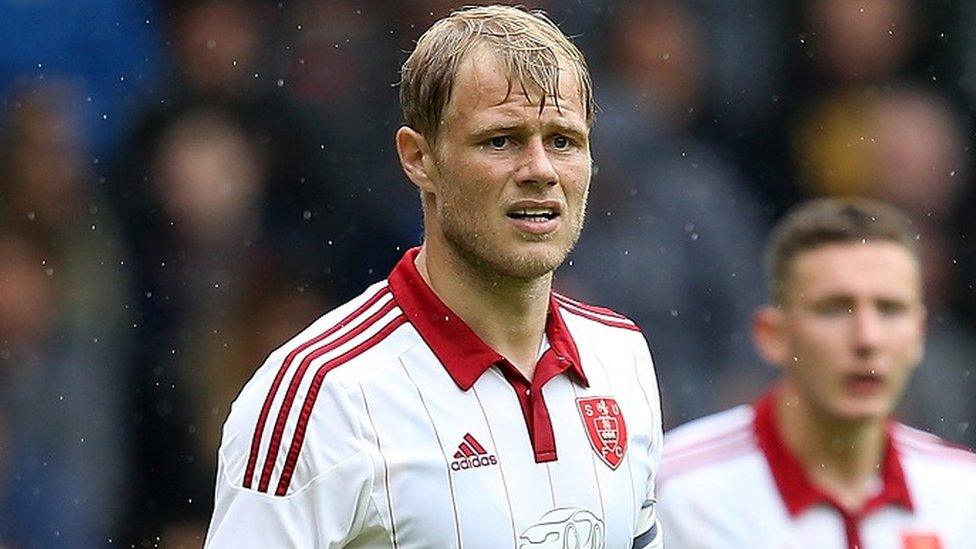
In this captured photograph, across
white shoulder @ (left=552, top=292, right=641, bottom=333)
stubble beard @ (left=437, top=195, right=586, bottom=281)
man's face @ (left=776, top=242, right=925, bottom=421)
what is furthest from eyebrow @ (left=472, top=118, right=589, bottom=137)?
man's face @ (left=776, top=242, right=925, bottom=421)

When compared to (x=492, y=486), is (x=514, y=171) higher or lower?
higher

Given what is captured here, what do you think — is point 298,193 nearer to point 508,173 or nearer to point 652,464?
point 652,464

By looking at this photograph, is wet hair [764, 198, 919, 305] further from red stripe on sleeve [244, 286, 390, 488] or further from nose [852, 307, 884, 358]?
red stripe on sleeve [244, 286, 390, 488]

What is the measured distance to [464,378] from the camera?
10.3 feet

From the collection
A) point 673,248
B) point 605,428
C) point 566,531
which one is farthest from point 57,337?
point 566,531

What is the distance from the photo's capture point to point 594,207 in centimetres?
596

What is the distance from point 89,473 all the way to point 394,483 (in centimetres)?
277

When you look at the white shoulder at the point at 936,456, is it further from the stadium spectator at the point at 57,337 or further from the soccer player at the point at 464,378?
the stadium spectator at the point at 57,337

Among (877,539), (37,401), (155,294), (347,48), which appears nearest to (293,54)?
(347,48)

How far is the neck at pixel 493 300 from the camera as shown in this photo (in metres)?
3.21

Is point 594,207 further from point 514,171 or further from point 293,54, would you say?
point 514,171

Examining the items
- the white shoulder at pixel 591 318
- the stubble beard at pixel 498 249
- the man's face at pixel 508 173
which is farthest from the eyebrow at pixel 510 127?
the white shoulder at pixel 591 318

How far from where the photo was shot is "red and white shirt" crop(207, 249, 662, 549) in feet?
9.79

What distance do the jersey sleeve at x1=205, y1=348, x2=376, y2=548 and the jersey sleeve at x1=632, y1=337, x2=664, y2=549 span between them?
24.1 inches
